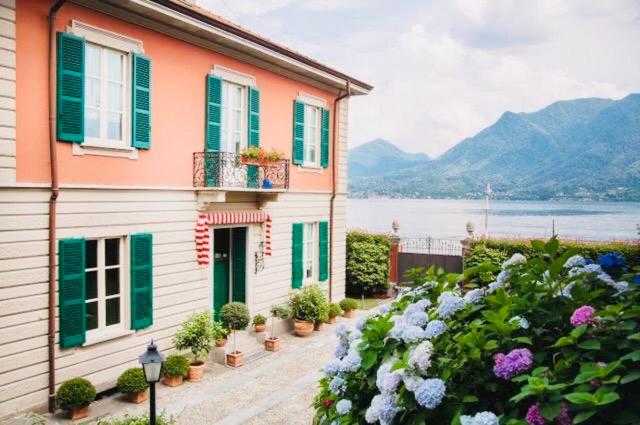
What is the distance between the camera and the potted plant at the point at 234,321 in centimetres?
1112

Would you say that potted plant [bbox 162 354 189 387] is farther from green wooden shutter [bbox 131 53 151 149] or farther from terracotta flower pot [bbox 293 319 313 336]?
green wooden shutter [bbox 131 53 151 149]

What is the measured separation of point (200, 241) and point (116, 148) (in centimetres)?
288

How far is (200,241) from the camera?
11086 mm

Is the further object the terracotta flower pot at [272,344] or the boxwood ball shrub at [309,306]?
the boxwood ball shrub at [309,306]

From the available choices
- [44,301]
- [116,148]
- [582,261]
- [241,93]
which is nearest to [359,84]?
[241,93]

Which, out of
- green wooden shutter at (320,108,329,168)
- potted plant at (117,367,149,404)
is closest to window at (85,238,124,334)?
potted plant at (117,367,149,404)

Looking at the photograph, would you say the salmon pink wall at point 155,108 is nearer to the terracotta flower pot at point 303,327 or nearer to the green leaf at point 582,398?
the terracotta flower pot at point 303,327

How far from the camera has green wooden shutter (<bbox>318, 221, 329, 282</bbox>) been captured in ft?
51.4

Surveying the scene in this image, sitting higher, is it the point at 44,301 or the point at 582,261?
the point at 582,261

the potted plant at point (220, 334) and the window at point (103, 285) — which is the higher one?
the window at point (103, 285)

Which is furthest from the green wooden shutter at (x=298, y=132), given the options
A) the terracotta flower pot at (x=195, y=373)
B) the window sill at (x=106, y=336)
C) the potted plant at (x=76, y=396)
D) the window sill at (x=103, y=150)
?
the potted plant at (x=76, y=396)

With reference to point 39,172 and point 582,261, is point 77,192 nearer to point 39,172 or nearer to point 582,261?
point 39,172

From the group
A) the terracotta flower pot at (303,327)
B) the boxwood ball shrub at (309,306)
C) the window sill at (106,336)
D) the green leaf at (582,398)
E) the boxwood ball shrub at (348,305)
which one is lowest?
the terracotta flower pot at (303,327)

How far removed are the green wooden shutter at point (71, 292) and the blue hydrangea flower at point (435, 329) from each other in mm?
7474
